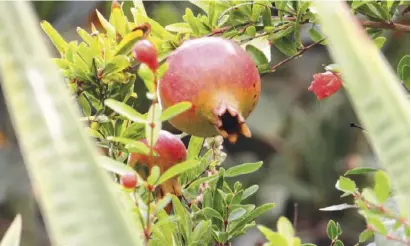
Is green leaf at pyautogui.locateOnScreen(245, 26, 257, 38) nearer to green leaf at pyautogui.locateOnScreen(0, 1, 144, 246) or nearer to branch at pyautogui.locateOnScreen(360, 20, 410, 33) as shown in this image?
branch at pyautogui.locateOnScreen(360, 20, 410, 33)

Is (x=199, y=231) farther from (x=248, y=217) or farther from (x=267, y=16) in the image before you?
(x=267, y=16)

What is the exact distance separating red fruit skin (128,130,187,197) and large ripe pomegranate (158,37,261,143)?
0.03 m

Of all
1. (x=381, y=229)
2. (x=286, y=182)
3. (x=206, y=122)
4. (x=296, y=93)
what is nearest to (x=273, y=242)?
(x=381, y=229)

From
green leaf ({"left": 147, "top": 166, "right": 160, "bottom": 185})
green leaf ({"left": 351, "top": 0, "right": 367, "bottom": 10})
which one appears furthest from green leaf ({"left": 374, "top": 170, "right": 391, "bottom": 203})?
green leaf ({"left": 351, "top": 0, "right": 367, "bottom": 10})

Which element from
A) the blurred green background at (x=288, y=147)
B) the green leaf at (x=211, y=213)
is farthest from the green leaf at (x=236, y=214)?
the blurred green background at (x=288, y=147)

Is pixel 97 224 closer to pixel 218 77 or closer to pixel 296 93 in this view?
pixel 218 77

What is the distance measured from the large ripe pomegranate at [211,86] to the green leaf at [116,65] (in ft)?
0.11

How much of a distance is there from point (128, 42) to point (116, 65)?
0.7 inches

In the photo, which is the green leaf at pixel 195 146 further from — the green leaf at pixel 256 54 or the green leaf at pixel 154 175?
the green leaf at pixel 154 175

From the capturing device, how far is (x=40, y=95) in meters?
0.25

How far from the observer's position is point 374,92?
263mm

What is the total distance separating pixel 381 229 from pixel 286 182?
4.89 ft

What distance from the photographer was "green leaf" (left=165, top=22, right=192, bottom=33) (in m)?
0.55

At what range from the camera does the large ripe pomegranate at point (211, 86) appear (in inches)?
19.2
